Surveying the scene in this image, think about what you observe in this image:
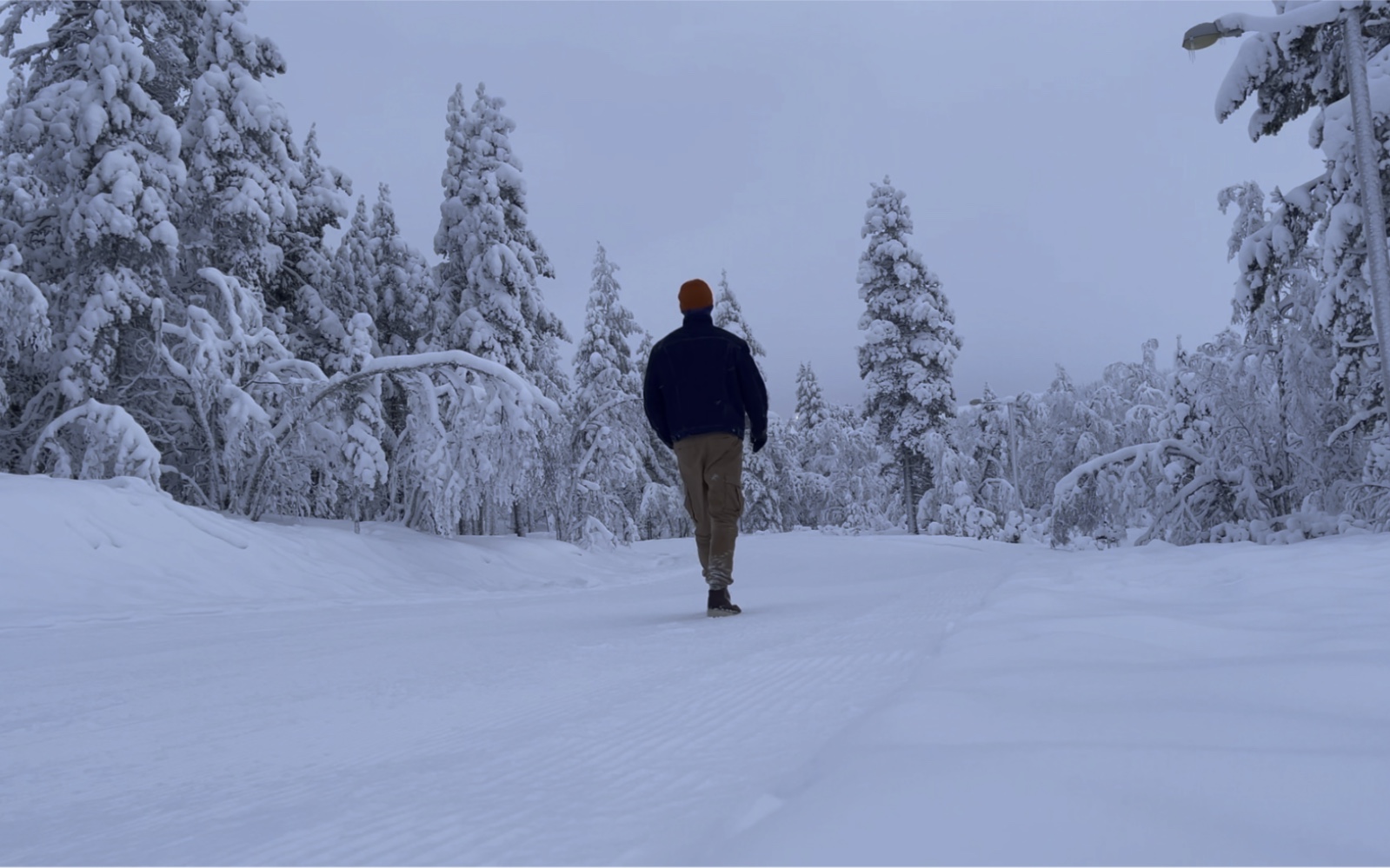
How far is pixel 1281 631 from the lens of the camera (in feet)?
9.16

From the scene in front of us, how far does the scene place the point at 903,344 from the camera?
31266 millimetres

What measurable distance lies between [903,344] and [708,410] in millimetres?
26751

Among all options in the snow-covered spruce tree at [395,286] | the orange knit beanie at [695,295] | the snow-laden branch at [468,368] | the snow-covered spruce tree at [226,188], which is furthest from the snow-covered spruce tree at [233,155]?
the orange knit beanie at [695,295]

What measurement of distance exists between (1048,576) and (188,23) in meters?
19.3

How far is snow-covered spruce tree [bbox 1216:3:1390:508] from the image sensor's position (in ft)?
34.3

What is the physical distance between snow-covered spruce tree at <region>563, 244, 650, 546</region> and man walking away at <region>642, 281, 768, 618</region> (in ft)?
25.4

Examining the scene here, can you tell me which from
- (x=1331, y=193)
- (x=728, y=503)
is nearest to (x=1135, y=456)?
(x=1331, y=193)

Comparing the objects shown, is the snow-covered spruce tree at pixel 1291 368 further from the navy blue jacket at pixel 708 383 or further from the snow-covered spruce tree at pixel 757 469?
the snow-covered spruce tree at pixel 757 469

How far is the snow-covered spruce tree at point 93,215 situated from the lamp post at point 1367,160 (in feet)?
46.2

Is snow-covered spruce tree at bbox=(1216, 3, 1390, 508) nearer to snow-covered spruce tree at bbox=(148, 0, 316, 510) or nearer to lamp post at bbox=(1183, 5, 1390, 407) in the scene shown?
lamp post at bbox=(1183, 5, 1390, 407)

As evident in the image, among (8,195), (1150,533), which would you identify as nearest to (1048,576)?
(1150,533)

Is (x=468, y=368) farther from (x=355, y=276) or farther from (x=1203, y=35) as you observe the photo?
(x=355, y=276)

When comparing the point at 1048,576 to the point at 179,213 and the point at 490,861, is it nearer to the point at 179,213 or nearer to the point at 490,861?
the point at 490,861

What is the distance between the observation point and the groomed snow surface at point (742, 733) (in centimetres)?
116
